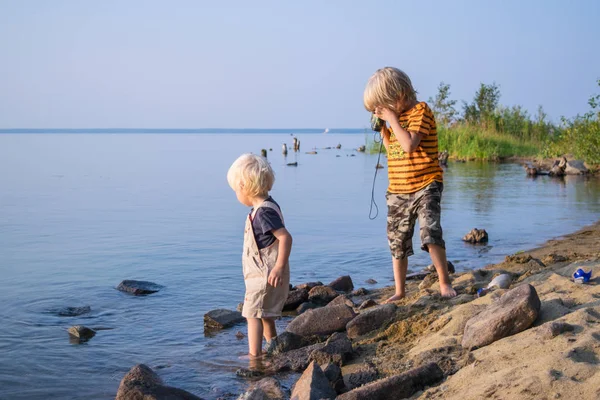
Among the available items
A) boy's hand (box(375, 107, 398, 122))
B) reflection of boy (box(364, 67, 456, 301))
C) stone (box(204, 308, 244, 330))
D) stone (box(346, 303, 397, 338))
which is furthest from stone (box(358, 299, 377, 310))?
boy's hand (box(375, 107, 398, 122))

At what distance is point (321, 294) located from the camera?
775cm

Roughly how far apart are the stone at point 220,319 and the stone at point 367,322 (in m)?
1.57

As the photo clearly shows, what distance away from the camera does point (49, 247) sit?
38.5ft

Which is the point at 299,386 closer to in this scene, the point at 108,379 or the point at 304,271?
the point at 108,379

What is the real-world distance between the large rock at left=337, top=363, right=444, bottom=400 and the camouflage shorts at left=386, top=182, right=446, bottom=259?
195cm

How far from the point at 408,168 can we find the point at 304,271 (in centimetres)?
395

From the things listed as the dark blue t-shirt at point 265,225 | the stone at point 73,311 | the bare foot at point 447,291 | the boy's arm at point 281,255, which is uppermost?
the dark blue t-shirt at point 265,225

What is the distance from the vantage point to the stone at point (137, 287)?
27.6 feet

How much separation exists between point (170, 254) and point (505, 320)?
7.51 meters

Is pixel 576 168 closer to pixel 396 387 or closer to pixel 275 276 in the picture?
pixel 275 276

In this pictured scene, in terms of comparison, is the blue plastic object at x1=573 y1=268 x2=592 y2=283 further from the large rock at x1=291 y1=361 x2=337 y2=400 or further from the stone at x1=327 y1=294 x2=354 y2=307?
the stone at x1=327 y1=294 x2=354 y2=307

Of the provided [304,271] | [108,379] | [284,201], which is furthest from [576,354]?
[284,201]

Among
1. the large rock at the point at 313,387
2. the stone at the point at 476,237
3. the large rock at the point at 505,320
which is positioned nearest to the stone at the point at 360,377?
the large rock at the point at 313,387

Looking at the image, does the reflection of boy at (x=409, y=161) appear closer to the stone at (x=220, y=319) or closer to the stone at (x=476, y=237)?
the stone at (x=220, y=319)
